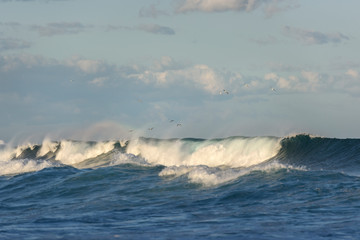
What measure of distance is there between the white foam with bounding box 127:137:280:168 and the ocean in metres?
0.09

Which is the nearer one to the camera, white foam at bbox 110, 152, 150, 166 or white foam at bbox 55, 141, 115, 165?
white foam at bbox 110, 152, 150, 166

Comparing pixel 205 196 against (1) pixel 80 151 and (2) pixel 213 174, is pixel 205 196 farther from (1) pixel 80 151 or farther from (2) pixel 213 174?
(1) pixel 80 151

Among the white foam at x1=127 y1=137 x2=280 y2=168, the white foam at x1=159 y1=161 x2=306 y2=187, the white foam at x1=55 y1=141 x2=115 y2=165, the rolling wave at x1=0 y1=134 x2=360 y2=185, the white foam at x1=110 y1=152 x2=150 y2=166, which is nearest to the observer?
the white foam at x1=159 y1=161 x2=306 y2=187

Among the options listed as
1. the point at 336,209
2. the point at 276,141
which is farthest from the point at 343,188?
the point at 276,141

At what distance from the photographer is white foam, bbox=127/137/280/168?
3581 centimetres

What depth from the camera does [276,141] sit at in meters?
36.5

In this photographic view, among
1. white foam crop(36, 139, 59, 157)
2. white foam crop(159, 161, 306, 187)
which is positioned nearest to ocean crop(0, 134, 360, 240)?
white foam crop(159, 161, 306, 187)

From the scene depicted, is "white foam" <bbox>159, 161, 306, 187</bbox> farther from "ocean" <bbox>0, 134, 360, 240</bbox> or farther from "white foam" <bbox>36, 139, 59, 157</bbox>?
"white foam" <bbox>36, 139, 59, 157</bbox>

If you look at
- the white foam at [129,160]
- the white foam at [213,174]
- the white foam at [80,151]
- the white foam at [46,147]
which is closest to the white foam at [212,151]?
the white foam at [129,160]

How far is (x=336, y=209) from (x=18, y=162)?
1009 inches

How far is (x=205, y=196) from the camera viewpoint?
20.3 metres

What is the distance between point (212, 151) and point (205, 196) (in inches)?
741

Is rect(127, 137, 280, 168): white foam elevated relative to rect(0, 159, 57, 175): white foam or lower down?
elevated

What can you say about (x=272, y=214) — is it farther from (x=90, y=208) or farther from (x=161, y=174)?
(x=161, y=174)
